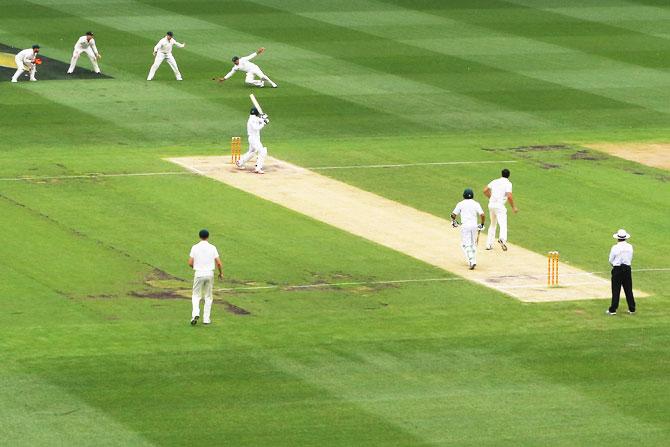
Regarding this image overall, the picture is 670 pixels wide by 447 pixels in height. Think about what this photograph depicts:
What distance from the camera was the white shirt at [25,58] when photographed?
201 feet

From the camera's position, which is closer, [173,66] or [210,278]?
[210,278]

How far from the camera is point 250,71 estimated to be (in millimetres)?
61875

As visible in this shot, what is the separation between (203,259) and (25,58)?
2859cm

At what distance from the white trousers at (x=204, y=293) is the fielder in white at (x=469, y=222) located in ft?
22.2

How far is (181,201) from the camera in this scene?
151 ft

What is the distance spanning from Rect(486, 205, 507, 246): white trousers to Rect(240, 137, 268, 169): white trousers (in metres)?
9.28

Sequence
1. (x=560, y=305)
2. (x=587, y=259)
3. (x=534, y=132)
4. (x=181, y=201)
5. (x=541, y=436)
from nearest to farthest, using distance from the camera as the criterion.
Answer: (x=541, y=436) → (x=560, y=305) → (x=587, y=259) → (x=181, y=201) → (x=534, y=132)

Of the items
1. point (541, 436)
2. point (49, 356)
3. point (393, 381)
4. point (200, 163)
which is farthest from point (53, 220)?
point (541, 436)

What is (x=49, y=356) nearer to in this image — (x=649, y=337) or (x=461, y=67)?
(x=649, y=337)

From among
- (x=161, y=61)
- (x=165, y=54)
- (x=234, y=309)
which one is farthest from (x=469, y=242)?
(x=161, y=61)

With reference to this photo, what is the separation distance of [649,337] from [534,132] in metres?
23.1

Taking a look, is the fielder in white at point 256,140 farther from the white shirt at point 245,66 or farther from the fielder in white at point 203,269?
the fielder in white at point 203,269

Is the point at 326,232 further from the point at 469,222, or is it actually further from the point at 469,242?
the point at 469,222

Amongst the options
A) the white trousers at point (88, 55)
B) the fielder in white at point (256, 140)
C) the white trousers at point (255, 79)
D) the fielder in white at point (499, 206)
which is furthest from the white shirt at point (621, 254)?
the white trousers at point (88, 55)
